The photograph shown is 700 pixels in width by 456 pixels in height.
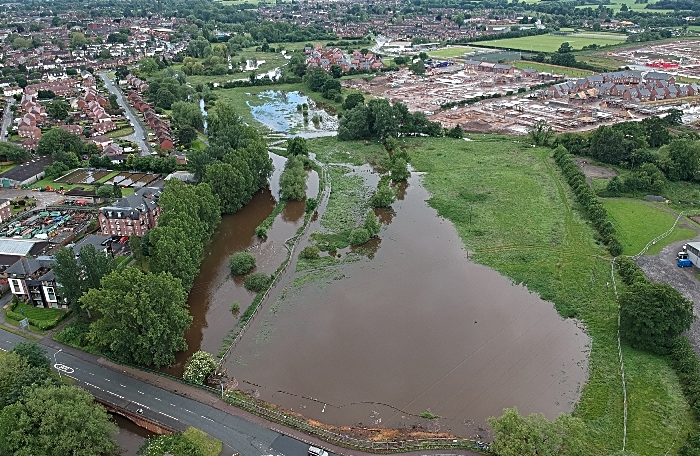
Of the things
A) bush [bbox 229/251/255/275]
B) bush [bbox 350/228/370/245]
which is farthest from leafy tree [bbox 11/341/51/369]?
bush [bbox 350/228/370/245]

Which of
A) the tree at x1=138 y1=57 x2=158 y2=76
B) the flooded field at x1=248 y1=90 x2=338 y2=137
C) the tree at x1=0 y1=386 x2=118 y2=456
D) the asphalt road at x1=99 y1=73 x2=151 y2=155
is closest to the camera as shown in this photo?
the tree at x1=0 y1=386 x2=118 y2=456

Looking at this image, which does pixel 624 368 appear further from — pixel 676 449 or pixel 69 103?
pixel 69 103

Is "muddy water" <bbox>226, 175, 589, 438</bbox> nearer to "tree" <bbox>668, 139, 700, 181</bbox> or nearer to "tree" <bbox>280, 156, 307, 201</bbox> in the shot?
"tree" <bbox>280, 156, 307, 201</bbox>

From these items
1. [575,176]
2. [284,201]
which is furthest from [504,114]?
[284,201]

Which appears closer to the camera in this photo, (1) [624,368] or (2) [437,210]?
(1) [624,368]

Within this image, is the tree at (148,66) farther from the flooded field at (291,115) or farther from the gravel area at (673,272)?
the gravel area at (673,272)

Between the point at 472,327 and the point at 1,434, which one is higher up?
the point at 1,434
